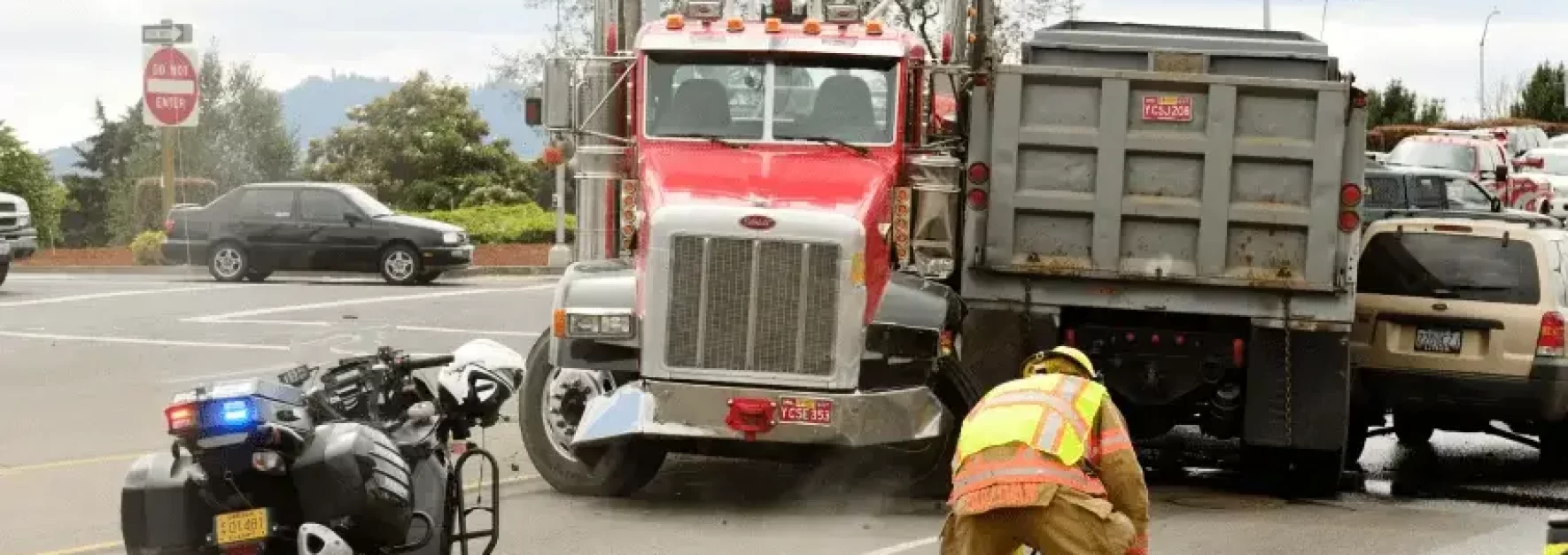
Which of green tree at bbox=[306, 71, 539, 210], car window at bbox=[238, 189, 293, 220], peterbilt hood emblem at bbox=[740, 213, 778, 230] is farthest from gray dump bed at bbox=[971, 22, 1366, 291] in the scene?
green tree at bbox=[306, 71, 539, 210]

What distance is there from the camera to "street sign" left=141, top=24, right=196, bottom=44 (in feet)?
130

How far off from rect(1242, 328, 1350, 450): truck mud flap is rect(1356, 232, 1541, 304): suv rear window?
139 cm

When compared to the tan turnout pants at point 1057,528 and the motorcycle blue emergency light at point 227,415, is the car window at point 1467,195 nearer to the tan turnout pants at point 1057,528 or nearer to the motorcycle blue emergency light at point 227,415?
the tan turnout pants at point 1057,528

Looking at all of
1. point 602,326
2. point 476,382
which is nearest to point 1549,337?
point 602,326

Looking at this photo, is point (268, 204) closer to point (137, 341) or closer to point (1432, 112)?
point (137, 341)

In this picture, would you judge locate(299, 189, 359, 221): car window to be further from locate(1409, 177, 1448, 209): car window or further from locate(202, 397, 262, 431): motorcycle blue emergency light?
locate(202, 397, 262, 431): motorcycle blue emergency light

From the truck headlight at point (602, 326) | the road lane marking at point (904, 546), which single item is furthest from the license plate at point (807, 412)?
the truck headlight at point (602, 326)

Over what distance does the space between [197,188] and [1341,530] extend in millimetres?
38693

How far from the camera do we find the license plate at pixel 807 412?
12133mm

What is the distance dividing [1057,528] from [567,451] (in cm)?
641

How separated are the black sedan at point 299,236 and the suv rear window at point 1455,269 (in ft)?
64.7

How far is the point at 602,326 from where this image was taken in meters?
12.4

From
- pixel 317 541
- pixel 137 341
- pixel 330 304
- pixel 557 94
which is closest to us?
pixel 317 541

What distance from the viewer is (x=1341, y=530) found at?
1266 cm
